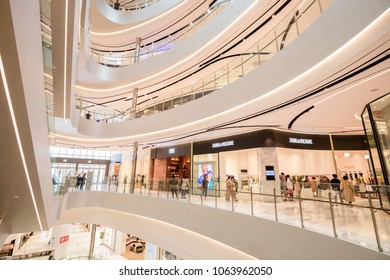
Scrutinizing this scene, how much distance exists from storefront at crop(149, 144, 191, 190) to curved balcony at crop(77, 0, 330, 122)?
12.7 ft

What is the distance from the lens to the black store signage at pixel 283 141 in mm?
9164

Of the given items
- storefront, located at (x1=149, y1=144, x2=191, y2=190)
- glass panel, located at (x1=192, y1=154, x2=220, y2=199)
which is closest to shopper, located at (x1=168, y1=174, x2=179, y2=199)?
glass panel, located at (x1=192, y1=154, x2=220, y2=199)

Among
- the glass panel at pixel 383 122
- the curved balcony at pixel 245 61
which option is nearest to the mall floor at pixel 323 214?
the glass panel at pixel 383 122

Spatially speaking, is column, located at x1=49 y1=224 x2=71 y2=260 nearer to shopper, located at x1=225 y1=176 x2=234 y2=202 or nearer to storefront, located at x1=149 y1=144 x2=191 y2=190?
storefront, located at x1=149 y1=144 x2=191 y2=190

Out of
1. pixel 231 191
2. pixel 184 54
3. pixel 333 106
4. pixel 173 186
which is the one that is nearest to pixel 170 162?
pixel 173 186

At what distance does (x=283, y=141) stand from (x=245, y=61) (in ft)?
14.4

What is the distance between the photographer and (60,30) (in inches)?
→ 214

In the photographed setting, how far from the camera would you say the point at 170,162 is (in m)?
14.8

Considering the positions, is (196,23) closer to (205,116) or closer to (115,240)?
(205,116)

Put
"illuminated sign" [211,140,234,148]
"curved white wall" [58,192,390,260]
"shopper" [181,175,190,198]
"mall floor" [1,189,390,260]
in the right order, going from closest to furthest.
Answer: "mall floor" [1,189,390,260]
"curved white wall" [58,192,390,260]
"shopper" [181,175,190,198]
"illuminated sign" [211,140,234,148]

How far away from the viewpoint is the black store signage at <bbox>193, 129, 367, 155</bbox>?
916 cm
